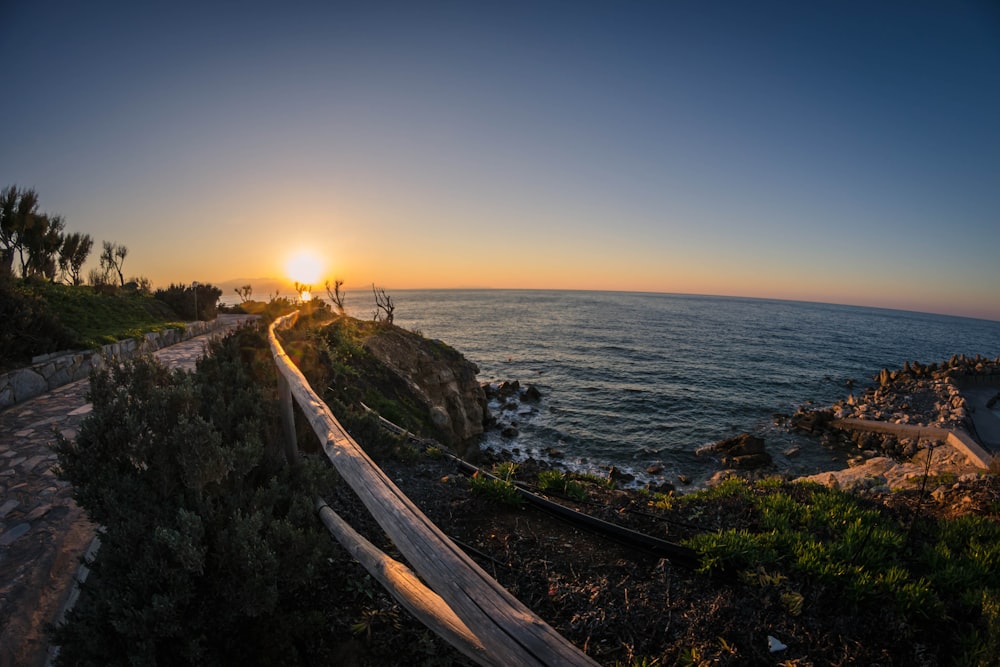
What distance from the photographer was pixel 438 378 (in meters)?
18.3

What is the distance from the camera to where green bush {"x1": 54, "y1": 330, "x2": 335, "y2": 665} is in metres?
2.46

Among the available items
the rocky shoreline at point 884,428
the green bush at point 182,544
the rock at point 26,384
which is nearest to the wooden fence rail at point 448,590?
the green bush at point 182,544

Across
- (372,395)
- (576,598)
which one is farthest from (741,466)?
(576,598)

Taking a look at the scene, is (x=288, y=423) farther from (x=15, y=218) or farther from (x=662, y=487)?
(x=15, y=218)

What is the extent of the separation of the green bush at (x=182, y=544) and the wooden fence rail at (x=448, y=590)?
59cm

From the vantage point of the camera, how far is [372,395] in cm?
1235

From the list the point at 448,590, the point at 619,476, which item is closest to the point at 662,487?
the point at 619,476

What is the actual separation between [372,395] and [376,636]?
9.87m

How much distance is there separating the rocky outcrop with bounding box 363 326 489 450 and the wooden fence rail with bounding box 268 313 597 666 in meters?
12.6

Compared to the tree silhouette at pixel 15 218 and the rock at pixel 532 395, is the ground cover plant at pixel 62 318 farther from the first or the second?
the rock at pixel 532 395

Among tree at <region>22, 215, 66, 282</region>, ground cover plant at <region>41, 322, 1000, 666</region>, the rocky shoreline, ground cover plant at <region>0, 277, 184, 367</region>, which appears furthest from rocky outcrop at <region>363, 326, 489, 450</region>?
tree at <region>22, 215, 66, 282</region>

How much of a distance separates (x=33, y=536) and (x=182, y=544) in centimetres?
390

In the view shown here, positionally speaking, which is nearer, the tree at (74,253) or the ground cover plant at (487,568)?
the ground cover plant at (487,568)

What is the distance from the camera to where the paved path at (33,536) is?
3.34 meters
